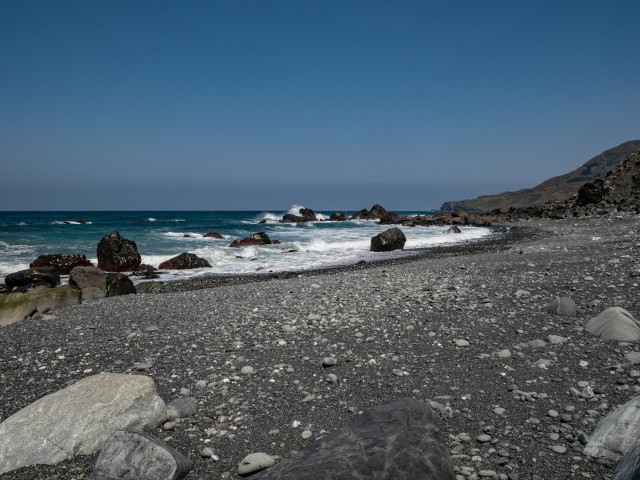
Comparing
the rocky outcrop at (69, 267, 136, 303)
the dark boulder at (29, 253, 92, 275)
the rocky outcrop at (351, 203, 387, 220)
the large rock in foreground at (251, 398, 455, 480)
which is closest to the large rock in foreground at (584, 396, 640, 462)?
the large rock in foreground at (251, 398, 455, 480)

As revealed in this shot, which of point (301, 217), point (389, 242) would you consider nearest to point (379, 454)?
point (389, 242)

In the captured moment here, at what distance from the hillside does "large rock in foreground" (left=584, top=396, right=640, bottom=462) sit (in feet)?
428

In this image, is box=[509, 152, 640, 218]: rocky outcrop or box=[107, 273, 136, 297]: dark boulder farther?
box=[509, 152, 640, 218]: rocky outcrop

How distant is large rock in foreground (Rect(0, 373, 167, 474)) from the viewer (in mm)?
3646

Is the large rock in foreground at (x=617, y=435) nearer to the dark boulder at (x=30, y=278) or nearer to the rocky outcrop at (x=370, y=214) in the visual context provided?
the dark boulder at (x=30, y=278)

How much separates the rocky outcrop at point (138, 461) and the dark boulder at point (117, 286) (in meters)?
10.4

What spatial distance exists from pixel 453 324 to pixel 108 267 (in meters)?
17.8

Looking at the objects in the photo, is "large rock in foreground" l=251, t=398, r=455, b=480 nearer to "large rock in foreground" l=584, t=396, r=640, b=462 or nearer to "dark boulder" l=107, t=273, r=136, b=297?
"large rock in foreground" l=584, t=396, r=640, b=462

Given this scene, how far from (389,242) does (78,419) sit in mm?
22358

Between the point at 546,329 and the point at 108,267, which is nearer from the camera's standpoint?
the point at 546,329

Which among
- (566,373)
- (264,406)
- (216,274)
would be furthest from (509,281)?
(216,274)

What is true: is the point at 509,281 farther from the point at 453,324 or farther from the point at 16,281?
the point at 16,281

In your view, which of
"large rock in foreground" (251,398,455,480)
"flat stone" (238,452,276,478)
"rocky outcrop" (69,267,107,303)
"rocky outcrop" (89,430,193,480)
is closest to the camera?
"large rock in foreground" (251,398,455,480)

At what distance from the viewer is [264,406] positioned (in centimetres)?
439
